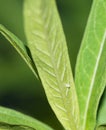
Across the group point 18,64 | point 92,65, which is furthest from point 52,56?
point 18,64

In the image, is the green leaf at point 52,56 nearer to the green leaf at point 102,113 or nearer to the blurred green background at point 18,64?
the green leaf at point 102,113

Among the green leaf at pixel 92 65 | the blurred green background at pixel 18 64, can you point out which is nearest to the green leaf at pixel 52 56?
the green leaf at pixel 92 65

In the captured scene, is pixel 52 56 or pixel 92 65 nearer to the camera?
pixel 52 56

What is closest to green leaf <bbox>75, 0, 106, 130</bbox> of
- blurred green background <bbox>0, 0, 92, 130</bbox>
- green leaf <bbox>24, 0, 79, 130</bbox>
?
green leaf <bbox>24, 0, 79, 130</bbox>

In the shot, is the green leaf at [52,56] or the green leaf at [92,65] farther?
the green leaf at [92,65]

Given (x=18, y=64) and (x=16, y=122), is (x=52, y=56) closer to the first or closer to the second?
(x=16, y=122)

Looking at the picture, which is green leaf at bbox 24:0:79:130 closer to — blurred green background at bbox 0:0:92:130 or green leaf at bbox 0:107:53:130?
green leaf at bbox 0:107:53:130
